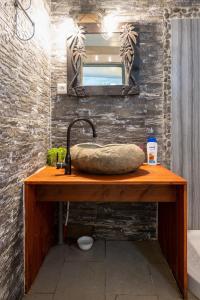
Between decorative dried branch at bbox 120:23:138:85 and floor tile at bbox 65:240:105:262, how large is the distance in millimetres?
1442

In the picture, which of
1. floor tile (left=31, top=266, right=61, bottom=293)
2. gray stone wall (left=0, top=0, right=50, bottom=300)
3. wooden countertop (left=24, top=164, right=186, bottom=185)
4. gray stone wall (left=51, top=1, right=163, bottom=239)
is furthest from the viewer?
gray stone wall (left=51, top=1, right=163, bottom=239)

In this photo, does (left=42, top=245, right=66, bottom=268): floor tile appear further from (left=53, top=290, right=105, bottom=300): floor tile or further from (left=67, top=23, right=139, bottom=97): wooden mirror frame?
(left=67, top=23, right=139, bottom=97): wooden mirror frame

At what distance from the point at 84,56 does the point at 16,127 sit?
101 cm

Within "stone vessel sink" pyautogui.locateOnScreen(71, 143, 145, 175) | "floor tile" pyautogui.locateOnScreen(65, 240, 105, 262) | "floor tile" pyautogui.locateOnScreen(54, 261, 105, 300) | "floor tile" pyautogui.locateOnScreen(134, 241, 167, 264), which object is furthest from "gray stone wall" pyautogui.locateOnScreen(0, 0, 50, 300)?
"floor tile" pyautogui.locateOnScreen(134, 241, 167, 264)

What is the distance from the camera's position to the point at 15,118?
1.36 meters

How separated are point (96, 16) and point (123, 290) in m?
2.09

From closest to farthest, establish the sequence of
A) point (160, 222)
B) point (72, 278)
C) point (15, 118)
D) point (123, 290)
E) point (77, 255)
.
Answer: point (15, 118), point (123, 290), point (72, 278), point (77, 255), point (160, 222)

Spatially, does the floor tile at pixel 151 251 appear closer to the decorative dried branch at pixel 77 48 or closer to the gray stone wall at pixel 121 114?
the gray stone wall at pixel 121 114

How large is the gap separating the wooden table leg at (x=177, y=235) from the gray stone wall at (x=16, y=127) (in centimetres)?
96

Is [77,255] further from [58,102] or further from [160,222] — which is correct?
[58,102]

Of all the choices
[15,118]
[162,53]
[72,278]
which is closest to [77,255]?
[72,278]

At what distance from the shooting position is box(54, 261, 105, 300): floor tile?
1468 millimetres

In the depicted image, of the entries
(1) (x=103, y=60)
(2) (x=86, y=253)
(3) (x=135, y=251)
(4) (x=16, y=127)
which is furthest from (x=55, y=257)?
(1) (x=103, y=60)

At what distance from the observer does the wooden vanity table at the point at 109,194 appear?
4.65ft
